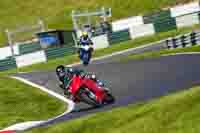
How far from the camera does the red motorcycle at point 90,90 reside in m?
18.4

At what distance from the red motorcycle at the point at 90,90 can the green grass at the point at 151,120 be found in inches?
173

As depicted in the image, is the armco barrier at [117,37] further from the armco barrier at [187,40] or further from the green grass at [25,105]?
the green grass at [25,105]

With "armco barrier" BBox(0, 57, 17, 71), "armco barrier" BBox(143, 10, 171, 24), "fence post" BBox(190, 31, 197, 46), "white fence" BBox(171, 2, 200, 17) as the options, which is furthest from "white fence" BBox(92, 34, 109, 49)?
"fence post" BBox(190, 31, 197, 46)

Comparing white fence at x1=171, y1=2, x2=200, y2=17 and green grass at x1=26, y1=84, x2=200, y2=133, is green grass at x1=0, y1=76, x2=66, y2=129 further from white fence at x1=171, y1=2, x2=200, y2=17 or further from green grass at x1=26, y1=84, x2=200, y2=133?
white fence at x1=171, y1=2, x2=200, y2=17

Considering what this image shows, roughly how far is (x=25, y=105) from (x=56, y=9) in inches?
1459

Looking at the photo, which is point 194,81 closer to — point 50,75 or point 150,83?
point 150,83

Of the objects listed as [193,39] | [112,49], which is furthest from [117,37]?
[193,39]

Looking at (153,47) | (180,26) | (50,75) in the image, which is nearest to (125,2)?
(180,26)

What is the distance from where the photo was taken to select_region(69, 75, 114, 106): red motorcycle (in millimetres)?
18425

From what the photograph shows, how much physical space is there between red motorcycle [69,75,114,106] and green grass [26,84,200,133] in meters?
4.39

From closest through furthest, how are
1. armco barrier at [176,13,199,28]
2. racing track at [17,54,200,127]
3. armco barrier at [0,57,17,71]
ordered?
racing track at [17,54,200,127]
armco barrier at [0,57,17,71]
armco barrier at [176,13,199,28]

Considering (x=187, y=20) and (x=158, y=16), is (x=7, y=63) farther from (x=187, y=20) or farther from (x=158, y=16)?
(x=187, y=20)

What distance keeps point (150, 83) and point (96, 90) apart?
8.07ft

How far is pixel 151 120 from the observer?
37.6 ft
